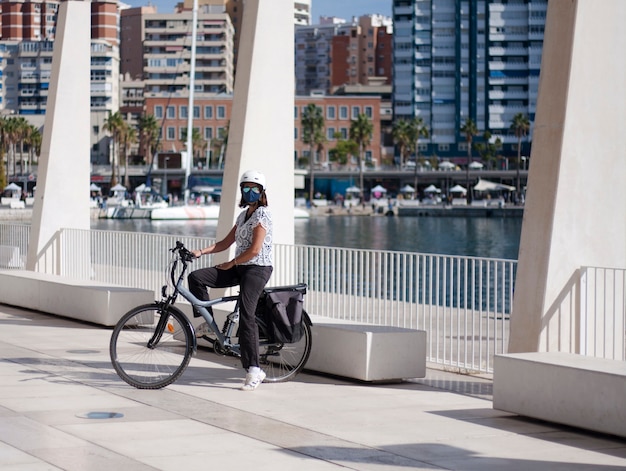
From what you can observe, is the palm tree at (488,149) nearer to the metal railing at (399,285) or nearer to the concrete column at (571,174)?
the metal railing at (399,285)

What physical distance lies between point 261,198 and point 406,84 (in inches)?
7212

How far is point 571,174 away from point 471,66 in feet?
581

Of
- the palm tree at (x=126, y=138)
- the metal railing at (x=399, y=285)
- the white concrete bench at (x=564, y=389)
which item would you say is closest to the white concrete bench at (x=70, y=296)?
the metal railing at (x=399, y=285)

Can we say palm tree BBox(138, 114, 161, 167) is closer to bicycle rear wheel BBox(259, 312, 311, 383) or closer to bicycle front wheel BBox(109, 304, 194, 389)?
bicycle rear wheel BBox(259, 312, 311, 383)

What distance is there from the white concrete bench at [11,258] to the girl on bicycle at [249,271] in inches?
553

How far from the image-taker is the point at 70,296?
1767cm

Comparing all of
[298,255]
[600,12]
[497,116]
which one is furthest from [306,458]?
[497,116]

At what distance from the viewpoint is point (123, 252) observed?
2048cm

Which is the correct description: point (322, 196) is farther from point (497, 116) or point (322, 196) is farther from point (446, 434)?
point (446, 434)

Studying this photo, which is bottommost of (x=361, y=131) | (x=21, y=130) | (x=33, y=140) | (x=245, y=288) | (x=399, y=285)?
(x=399, y=285)

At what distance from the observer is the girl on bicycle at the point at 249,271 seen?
36.6ft

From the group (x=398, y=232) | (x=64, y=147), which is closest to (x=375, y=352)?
(x=64, y=147)

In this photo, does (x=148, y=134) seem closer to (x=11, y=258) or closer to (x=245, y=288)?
(x=11, y=258)

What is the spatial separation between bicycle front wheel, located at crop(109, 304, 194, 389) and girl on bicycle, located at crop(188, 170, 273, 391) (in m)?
0.42
